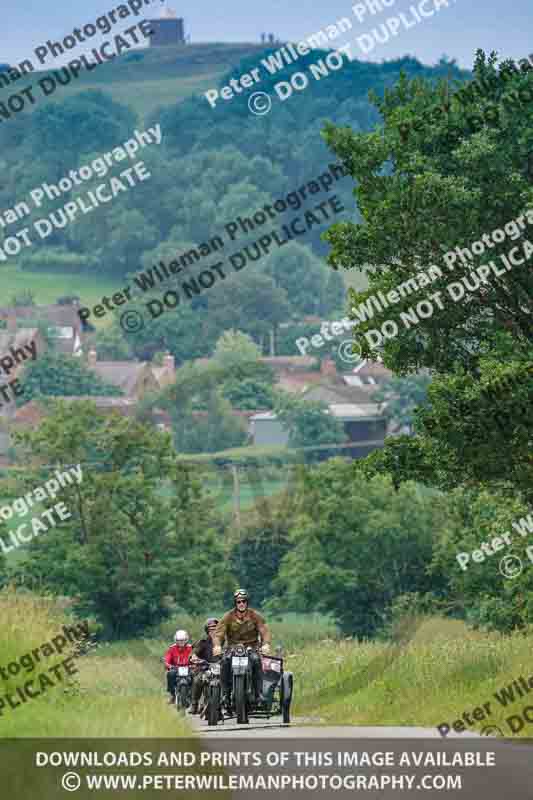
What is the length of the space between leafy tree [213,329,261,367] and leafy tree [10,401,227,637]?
92.4 m

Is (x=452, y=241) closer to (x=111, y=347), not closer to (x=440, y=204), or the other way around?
Answer: (x=440, y=204)

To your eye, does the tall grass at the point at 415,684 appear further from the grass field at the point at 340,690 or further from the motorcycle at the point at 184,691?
the motorcycle at the point at 184,691

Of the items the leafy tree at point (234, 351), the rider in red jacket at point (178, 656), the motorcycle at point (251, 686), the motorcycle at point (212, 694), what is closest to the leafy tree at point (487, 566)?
the rider in red jacket at point (178, 656)

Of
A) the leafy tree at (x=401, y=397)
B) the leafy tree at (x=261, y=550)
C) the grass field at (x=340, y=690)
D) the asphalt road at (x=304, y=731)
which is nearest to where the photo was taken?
the grass field at (x=340, y=690)

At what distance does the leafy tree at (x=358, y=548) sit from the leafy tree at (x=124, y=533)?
4.88 meters

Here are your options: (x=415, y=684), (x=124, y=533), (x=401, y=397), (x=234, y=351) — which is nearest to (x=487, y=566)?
(x=124, y=533)

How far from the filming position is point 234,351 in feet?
632

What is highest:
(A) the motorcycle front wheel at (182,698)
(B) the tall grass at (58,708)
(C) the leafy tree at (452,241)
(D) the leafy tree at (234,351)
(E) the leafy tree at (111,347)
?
(E) the leafy tree at (111,347)

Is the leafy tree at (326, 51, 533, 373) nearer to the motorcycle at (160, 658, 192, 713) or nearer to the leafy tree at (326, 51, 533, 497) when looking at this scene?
the leafy tree at (326, 51, 533, 497)

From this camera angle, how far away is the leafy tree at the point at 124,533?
77.2 metres

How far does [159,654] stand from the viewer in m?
66.6

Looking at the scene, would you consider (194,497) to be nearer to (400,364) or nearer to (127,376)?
(400,364)

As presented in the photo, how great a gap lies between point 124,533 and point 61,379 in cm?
10033

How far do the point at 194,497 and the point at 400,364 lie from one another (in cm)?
6603
